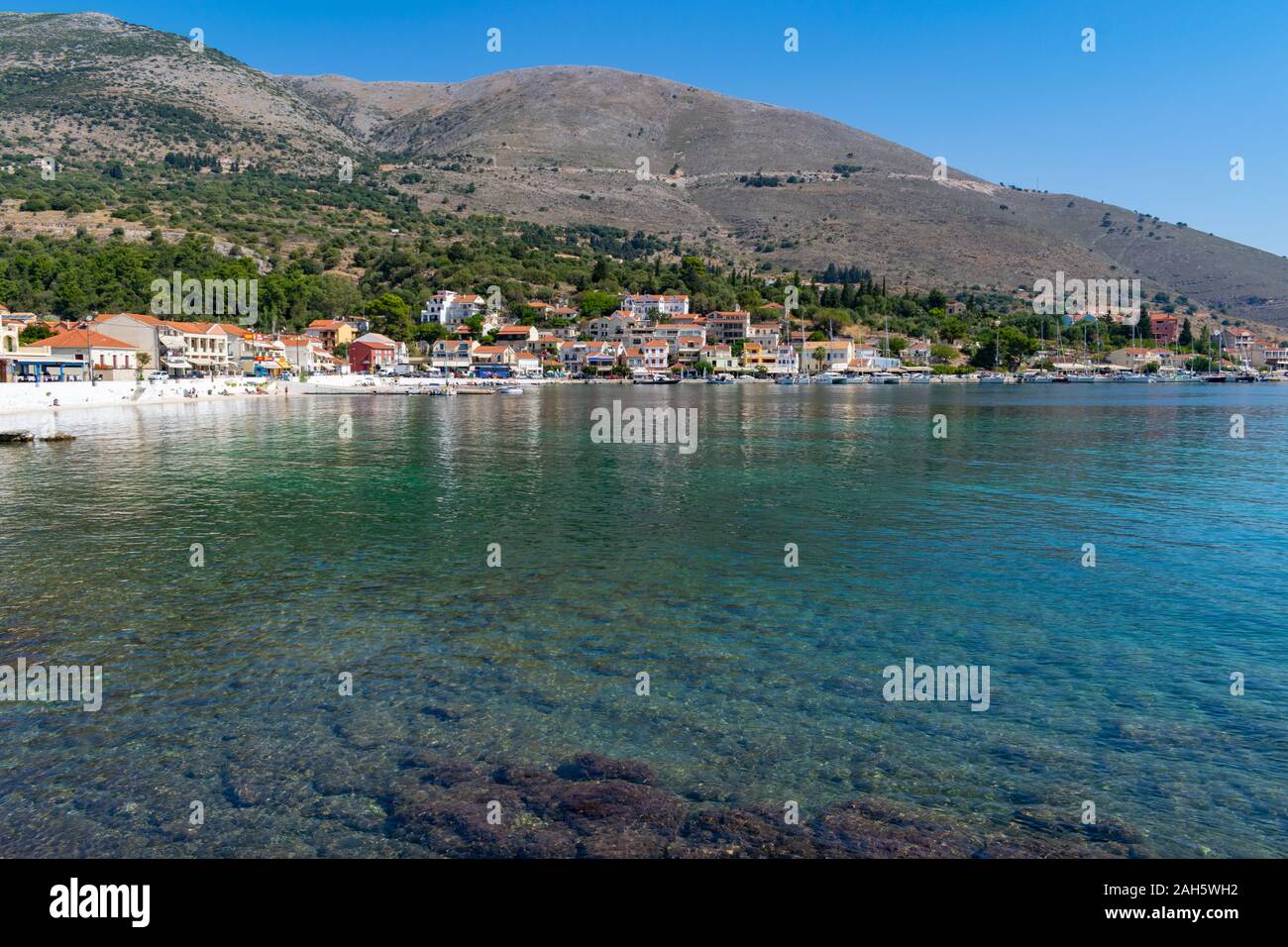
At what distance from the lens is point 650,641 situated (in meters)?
11.5

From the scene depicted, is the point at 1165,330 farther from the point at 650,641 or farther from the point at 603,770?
the point at 603,770

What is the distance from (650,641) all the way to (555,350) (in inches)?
4765

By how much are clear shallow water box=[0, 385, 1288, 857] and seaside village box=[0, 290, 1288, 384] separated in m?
70.5

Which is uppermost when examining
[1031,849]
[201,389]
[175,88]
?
[175,88]

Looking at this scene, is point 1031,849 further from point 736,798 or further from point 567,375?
point 567,375

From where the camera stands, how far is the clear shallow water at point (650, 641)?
7680mm

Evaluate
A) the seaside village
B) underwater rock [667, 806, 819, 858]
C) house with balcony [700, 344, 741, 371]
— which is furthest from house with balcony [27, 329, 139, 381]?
house with balcony [700, 344, 741, 371]

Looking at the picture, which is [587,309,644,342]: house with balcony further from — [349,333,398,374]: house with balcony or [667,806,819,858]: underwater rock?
[667,806,819,858]: underwater rock

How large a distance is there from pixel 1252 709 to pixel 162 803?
11.1 metres

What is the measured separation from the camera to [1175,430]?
47062mm

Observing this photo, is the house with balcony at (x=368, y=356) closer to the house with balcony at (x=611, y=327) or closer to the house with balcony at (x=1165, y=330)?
the house with balcony at (x=611, y=327)

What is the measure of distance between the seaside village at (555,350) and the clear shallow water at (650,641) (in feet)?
231

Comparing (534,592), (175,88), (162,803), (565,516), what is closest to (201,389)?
(565,516)
